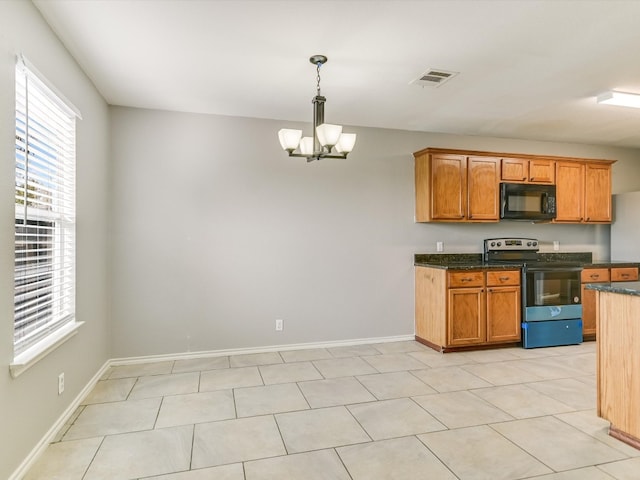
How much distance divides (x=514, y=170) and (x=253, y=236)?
10.8 feet

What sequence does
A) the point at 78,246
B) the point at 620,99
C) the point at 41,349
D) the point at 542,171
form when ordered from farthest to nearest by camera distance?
the point at 542,171 → the point at 620,99 → the point at 78,246 → the point at 41,349

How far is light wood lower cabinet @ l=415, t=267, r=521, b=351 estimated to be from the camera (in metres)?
4.27

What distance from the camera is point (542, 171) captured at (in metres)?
4.96

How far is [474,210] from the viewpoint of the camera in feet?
15.5

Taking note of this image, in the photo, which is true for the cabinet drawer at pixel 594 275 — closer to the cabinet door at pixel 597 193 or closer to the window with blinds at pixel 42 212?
the cabinet door at pixel 597 193

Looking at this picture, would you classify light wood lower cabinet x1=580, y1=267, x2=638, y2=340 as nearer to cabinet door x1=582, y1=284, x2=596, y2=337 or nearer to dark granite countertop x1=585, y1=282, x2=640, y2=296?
cabinet door x1=582, y1=284, x2=596, y2=337

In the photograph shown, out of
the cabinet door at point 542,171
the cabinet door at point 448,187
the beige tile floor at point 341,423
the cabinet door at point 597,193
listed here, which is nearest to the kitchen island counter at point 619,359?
the beige tile floor at point 341,423

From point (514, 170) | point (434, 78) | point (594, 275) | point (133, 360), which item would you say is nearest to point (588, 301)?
point (594, 275)

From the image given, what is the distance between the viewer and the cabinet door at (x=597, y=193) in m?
5.15

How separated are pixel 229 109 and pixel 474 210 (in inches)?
119

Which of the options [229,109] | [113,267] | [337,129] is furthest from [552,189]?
[113,267]

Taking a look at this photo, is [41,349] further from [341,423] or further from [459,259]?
[459,259]

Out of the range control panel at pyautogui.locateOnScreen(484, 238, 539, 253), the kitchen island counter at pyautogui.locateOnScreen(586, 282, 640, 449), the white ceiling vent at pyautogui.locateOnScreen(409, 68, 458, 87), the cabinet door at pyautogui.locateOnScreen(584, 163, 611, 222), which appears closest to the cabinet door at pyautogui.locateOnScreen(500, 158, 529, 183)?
the range control panel at pyautogui.locateOnScreen(484, 238, 539, 253)

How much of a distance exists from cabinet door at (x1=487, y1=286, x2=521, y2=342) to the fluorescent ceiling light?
2061 millimetres
